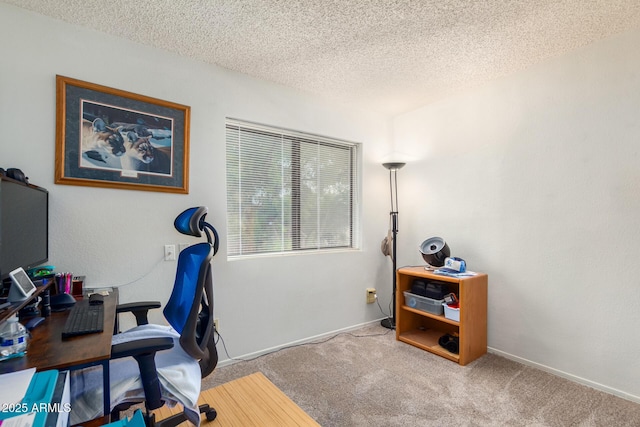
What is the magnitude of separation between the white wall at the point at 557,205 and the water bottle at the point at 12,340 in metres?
3.06

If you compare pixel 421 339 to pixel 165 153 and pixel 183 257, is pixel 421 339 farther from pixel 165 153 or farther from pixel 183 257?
pixel 165 153

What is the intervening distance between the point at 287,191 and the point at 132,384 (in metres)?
2.00

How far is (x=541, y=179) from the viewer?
2.44 metres

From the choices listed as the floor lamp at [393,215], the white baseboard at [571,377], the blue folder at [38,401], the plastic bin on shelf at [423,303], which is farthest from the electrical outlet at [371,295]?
the blue folder at [38,401]

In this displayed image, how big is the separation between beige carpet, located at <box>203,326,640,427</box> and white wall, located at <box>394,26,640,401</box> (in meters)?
0.27

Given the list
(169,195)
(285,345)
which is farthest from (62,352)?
(285,345)

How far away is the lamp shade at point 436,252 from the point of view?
283cm

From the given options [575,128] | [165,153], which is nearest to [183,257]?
[165,153]

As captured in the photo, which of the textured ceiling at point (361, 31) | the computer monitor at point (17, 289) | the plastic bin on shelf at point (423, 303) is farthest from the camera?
the plastic bin on shelf at point (423, 303)

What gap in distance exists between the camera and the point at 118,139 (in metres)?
2.08

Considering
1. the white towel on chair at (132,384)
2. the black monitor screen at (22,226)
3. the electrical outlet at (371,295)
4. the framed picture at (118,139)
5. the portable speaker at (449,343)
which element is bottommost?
the portable speaker at (449,343)

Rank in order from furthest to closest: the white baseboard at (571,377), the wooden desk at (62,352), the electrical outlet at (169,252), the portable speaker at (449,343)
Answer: the portable speaker at (449,343) < the electrical outlet at (169,252) < the white baseboard at (571,377) < the wooden desk at (62,352)

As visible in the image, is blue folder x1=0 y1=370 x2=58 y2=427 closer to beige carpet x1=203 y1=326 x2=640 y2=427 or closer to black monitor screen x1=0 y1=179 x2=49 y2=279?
black monitor screen x1=0 y1=179 x2=49 y2=279

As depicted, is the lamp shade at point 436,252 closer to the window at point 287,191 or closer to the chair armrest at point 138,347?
the window at point 287,191
